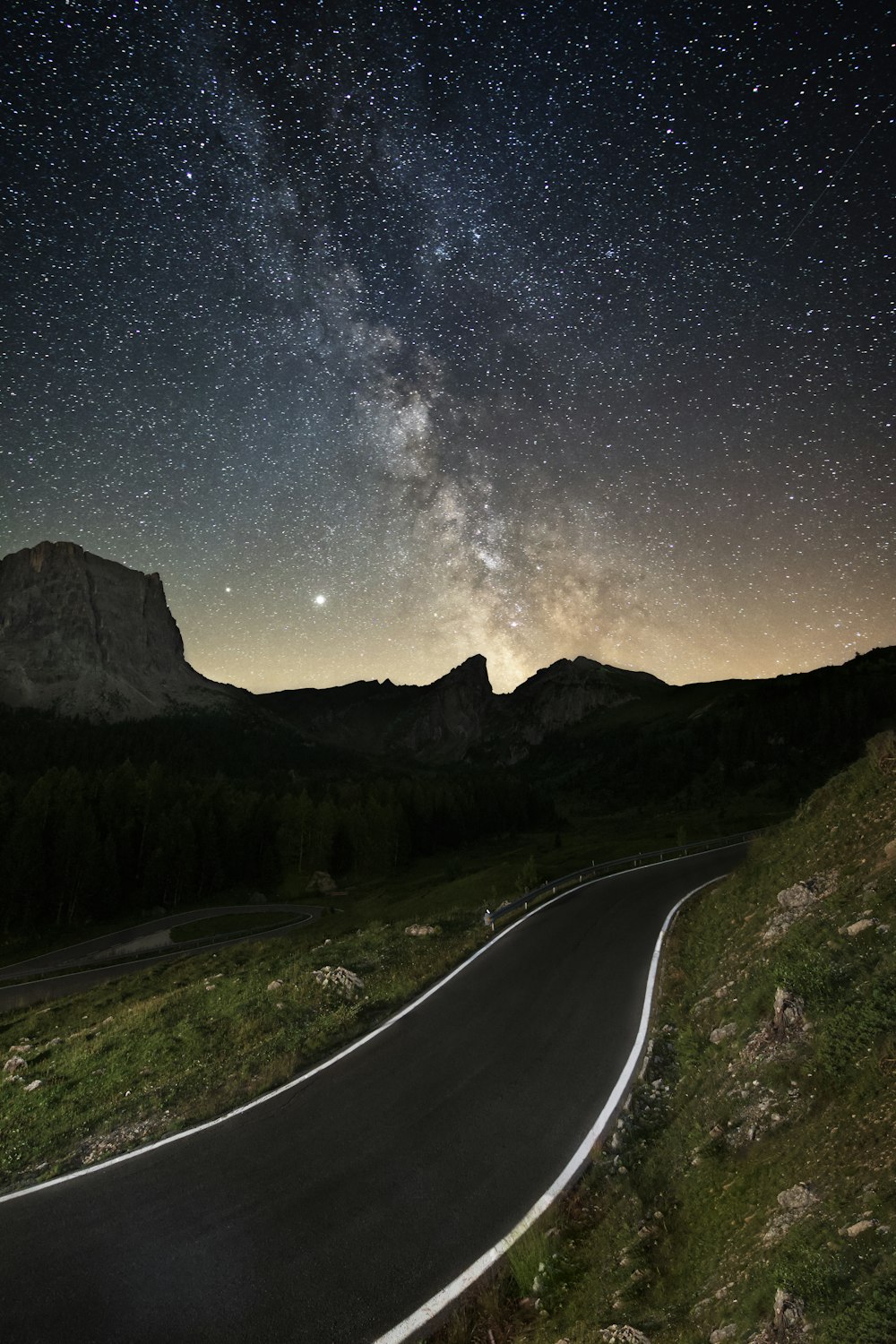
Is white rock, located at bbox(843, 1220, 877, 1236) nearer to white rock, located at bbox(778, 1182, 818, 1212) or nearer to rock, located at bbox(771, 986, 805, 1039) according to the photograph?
white rock, located at bbox(778, 1182, 818, 1212)

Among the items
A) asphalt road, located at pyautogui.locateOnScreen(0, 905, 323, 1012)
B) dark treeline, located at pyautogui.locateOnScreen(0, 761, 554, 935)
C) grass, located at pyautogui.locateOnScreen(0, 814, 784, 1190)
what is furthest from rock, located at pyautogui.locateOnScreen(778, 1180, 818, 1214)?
dark treeline, located at pyautogui.locateOnScreen(0, 761, 554, 935)

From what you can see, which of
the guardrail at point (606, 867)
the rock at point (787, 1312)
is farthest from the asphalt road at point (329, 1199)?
the guardrail at point (606, 867)

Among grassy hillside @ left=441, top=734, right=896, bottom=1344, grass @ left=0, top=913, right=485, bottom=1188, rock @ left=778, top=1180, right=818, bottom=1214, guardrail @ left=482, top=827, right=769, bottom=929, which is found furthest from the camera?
guardrail @ left=482, top=827, right=769, bottom=929

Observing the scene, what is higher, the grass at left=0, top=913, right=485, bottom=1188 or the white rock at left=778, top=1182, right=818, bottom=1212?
the white rock at left=778, top=1182, right=818, bottom=1212

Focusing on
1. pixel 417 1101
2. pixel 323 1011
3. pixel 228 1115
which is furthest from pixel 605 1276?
pixel 323 1011

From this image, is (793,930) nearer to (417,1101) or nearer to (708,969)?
(708,969)

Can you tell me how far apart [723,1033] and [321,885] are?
8073cm

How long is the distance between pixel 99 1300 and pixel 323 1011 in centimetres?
960

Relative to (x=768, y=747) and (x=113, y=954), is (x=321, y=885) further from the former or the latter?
(x=768, y=747)

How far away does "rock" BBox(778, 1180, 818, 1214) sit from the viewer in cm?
645

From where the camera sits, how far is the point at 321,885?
86.1m

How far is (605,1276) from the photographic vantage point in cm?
716

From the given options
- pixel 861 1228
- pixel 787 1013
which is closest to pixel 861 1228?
pixel 861 1228

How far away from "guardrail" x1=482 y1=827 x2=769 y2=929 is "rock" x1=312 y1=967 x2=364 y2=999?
8.89m
